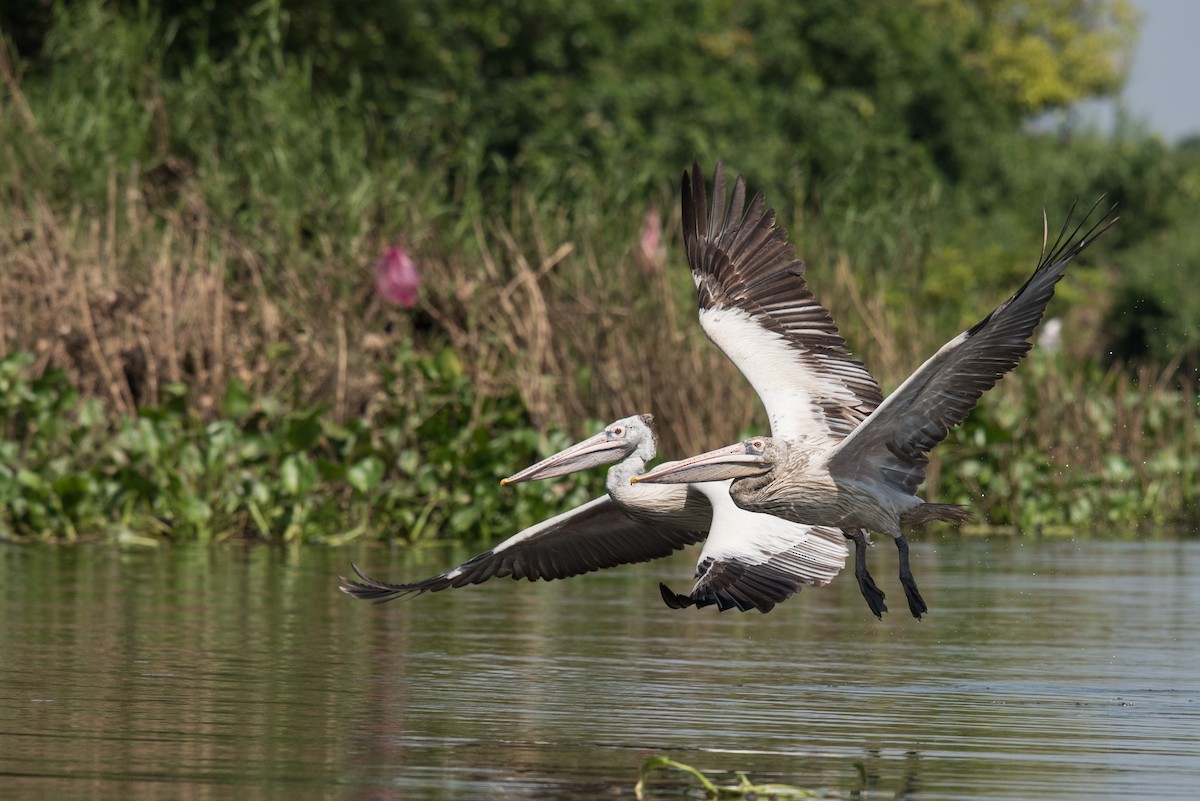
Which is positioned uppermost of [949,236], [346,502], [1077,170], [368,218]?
[1077,170]

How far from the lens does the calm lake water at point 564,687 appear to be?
5.61m

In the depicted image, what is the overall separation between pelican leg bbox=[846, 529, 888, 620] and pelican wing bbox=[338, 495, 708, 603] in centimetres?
96

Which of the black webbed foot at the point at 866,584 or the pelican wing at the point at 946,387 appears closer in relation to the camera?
the pelican wing at the point at 946,387

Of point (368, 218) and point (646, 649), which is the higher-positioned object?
point (368, 218)

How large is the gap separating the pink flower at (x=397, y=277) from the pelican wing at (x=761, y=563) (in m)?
5.71

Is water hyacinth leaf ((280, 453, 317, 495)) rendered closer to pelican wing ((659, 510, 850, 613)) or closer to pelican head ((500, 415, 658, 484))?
pelican head ((500, 415, 658, 484))

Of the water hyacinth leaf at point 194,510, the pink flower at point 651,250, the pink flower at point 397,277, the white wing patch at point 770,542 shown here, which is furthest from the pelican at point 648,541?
the pink flower at point 651,250

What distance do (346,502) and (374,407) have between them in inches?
25.7

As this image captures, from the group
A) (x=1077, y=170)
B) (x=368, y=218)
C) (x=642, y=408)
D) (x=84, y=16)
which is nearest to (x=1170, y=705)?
(x=642, y=408)

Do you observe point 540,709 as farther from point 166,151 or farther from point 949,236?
point 949,236

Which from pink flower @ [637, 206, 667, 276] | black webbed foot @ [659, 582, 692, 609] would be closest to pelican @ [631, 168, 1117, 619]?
black webbed foot @ [659, 582, 692, 609]

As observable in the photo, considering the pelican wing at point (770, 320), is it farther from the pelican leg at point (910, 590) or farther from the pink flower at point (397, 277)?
→ the pink flower at point (397, 277)

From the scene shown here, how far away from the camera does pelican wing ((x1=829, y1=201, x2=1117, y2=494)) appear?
23.2 ft

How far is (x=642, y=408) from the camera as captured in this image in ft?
46.2
